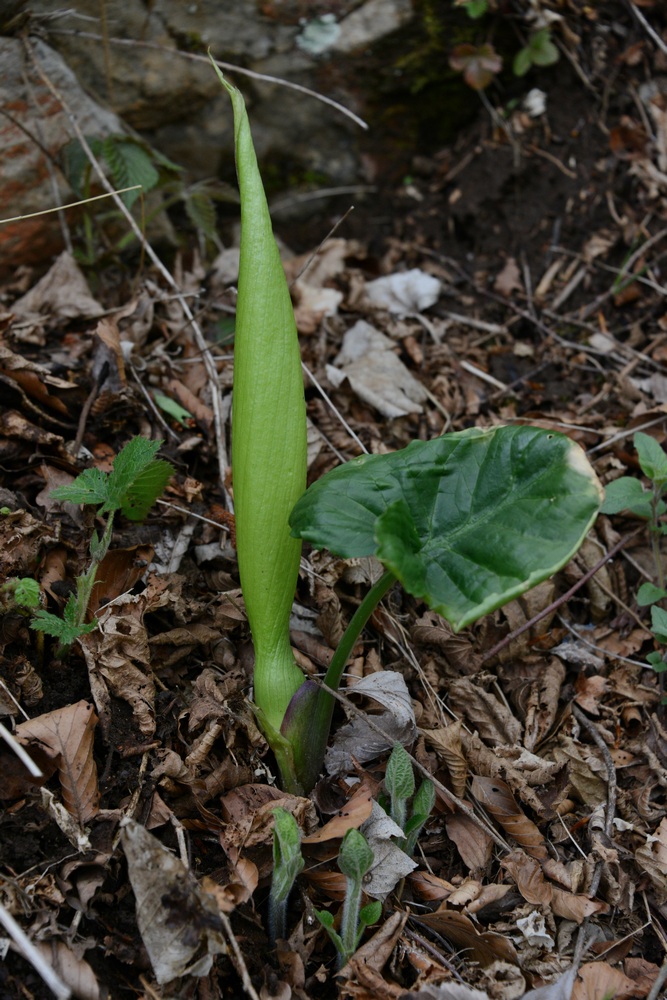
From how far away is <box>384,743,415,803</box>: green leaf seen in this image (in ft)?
4.69

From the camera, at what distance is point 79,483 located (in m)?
1.56

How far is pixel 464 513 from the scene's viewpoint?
1.41m

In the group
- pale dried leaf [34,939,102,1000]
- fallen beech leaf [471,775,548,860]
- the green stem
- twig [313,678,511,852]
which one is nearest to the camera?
pale dried leaf [34,939,102,1000]

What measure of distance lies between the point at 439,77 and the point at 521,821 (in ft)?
8.24

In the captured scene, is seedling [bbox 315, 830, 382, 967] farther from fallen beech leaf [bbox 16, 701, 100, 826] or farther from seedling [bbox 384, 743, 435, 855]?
fallen beech leaf [bbox 16, 701, 100, 826]

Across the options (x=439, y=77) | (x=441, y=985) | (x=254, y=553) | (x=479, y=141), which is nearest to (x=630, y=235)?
(x=479, y=141)

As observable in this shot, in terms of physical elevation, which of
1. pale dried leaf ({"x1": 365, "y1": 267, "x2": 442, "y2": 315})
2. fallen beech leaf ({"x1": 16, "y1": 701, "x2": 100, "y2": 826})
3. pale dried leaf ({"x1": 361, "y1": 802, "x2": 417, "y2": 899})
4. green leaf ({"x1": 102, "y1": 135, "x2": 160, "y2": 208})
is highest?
green leaf ({"x1": 102, "y1": 135, "x2": 160, "y2": 208})

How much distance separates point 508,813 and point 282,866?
541 mm

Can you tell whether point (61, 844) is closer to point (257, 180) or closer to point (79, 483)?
point (79, 483)

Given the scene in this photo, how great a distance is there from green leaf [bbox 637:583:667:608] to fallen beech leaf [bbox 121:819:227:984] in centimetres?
114

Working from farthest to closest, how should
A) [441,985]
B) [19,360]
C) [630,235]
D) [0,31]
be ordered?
[630,235]
[0,31]
[19,360]
[441,985]

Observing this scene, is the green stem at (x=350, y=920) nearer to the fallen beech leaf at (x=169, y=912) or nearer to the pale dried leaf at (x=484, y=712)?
the fallen beech leaf at (x=169, y=912)

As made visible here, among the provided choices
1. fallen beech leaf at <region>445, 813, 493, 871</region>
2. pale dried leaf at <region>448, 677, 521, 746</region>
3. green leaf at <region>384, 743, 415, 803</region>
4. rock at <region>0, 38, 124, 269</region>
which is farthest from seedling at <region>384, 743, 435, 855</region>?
rock at <region>0, 38, 124, 269</region>

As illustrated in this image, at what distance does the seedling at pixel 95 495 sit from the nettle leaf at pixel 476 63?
1.90 m
